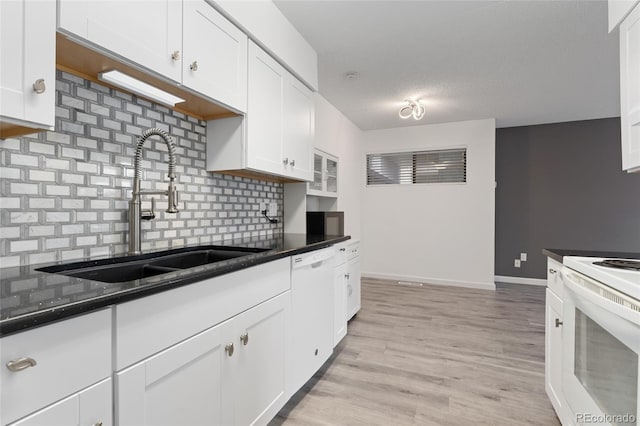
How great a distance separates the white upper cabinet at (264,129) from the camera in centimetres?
188

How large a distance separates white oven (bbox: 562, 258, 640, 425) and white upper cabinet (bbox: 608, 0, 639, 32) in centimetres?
116

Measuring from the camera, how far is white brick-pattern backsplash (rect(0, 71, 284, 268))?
1147 mm

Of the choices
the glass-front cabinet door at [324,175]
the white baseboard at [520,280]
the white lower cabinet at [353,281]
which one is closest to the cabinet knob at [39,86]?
the glass-front cabinet door at [324,175]

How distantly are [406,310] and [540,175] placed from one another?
10.2ft

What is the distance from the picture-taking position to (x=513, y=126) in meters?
4.98

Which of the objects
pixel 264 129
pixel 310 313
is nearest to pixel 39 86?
pixel 264 129

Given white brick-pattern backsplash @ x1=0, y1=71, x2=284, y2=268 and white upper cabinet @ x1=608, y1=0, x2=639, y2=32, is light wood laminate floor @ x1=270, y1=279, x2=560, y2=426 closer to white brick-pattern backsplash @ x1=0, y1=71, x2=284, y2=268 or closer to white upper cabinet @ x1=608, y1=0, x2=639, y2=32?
white brick-pattern backsplash @ x1=0, y1=71, x2=284, y2=268

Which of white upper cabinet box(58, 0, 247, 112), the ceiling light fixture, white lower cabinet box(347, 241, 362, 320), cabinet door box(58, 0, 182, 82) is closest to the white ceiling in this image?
the ceiling light fixture

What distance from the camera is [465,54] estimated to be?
2.73 metres

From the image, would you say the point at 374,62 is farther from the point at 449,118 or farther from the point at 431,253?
the point at 431,253

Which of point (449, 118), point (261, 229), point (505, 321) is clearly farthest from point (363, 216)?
point (261, 229)

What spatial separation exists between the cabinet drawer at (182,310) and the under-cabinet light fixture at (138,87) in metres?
0.90

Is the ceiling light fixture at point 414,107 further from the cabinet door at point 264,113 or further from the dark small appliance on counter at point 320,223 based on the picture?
the cabinet door at point 264,113

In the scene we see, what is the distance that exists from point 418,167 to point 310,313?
3738 millimetres
